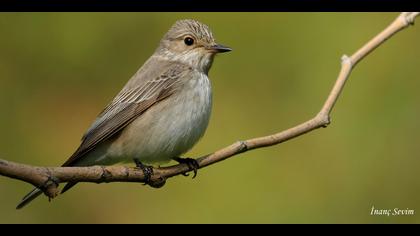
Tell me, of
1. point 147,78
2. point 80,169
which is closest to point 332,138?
point 147,78

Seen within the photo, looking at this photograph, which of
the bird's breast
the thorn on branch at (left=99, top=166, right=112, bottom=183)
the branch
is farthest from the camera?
the bird's breast

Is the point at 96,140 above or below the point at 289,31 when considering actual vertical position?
below

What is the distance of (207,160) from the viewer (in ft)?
11.7

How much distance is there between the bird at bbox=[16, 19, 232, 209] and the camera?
437cm

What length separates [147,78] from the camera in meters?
4.85

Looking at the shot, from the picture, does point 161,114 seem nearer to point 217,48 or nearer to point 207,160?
point 217,48

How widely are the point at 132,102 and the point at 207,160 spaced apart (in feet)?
4.12

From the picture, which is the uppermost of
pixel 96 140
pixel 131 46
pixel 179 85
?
pixel 131 46

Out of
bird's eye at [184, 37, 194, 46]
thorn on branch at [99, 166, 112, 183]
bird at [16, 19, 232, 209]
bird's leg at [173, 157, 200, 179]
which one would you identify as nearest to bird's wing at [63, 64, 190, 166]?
bird at [16, 19, 232, 209]

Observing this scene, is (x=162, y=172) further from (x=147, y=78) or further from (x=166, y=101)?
(x=147, y=78)

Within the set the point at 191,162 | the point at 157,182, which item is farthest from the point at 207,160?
the point at 191,162

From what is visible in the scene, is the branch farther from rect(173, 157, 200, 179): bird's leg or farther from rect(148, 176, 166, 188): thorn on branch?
rect(173, 157, 200, 179): bird's leg

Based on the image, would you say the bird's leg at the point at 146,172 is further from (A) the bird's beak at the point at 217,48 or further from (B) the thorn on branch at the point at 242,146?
(A) the bird's beak at the point at 217,48
